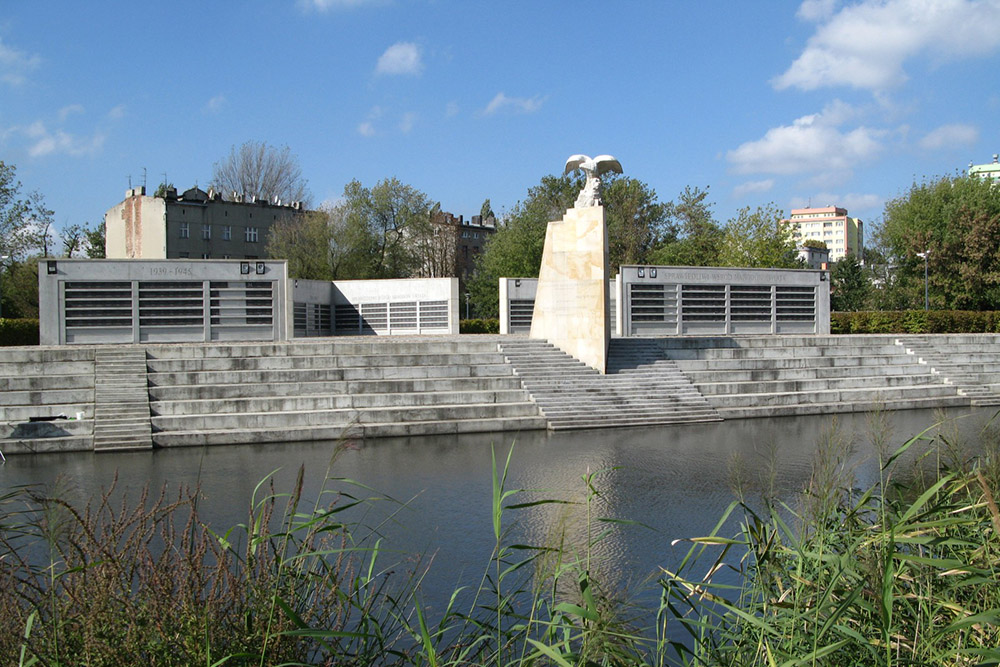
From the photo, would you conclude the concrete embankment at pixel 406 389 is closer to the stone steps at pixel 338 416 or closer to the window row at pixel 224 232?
the stone steps at pixel 338 416

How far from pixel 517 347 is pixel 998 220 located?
31.3 metres

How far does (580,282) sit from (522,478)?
10.5 metres

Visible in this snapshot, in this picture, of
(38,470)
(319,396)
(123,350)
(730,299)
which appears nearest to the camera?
(38,470)

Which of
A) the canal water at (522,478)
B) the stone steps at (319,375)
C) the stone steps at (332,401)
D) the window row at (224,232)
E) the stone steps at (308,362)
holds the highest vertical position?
the window row at (224,232)

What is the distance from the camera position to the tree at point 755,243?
1670 inches

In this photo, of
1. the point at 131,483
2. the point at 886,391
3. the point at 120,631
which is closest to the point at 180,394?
the point at 131,483

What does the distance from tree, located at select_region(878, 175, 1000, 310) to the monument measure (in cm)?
2747

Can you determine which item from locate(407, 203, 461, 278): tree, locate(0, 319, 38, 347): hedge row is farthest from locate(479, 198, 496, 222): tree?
locate(0, 319, 38, 347): hedge row

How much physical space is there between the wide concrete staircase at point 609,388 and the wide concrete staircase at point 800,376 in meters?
0.61

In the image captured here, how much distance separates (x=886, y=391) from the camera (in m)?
21.0

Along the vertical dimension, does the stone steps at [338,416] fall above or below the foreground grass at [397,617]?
below

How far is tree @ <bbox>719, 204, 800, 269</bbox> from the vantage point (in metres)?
42.4

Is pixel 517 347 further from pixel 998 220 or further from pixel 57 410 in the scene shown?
pixel 998 220

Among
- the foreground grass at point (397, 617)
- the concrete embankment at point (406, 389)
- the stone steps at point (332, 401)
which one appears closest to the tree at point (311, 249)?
the concrete embankment at point (406, 389)
